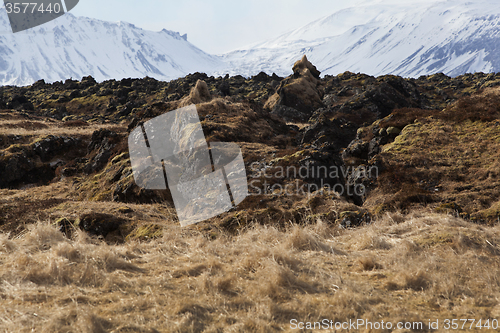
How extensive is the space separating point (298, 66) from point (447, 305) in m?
45.2

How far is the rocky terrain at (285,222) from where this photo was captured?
432 cm

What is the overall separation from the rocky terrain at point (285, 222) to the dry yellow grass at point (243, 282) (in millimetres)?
28

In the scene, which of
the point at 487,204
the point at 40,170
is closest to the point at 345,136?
the point at 487,204

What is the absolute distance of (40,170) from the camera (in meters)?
20.1

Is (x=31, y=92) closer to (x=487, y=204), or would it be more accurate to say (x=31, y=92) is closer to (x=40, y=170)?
(x=40, y=170)

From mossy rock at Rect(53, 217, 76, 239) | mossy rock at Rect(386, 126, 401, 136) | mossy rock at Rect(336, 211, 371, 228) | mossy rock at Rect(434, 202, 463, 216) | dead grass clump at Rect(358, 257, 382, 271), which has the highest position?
mossy rock at Rect(53, 217, 76, 239)

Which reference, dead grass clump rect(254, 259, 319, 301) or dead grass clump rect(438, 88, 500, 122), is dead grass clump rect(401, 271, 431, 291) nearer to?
dead grass clump rect(254, 259, 319, 301)

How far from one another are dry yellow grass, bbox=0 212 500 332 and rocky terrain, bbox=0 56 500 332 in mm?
28

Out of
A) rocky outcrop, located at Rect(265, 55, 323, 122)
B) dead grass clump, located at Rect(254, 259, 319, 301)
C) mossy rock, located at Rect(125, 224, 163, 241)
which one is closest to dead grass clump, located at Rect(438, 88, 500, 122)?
dead grass clump, located at Rect(254, 259, 319, 301)

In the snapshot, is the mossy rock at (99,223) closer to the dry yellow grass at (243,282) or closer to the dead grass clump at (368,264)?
the dry yellow grass at (243,282)

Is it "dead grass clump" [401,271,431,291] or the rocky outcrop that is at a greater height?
the rocky outcrop

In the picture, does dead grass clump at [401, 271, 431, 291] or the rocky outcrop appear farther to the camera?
the rocky outcrop

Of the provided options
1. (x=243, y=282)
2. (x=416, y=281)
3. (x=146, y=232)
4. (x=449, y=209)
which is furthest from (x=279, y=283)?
(x=449, y=209)

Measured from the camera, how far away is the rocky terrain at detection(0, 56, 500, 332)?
4324mm
